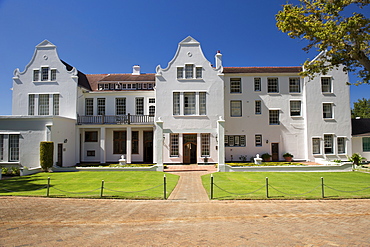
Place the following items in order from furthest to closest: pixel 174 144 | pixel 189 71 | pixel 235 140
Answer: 1. pixel 235 140
2. pixel 189 71
3. pixel 174 144

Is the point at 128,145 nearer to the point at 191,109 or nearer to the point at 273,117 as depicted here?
the point at 191,109

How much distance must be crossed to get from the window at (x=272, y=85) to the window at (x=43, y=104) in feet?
79.4

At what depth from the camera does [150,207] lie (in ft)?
34.5

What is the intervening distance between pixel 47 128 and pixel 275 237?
69.1ft

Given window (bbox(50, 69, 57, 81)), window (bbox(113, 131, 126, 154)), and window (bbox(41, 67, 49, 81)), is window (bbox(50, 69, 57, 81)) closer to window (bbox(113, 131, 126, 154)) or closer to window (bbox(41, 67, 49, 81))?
window (bbox(41, 67, 49, 81))

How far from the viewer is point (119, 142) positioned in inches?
1101

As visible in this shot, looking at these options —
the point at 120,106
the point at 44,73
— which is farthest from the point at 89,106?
the point at 44,73

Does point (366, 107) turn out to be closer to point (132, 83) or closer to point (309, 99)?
point (309, 99)

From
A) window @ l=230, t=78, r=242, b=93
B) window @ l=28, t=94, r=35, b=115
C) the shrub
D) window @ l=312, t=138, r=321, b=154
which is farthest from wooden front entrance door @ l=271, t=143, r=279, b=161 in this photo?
window @ l=28, t=94, r=35, b=115

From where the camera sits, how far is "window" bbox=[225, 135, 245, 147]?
92.0 feet

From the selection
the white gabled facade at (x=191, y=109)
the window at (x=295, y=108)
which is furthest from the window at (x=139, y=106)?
the window at (x=295, y=108)

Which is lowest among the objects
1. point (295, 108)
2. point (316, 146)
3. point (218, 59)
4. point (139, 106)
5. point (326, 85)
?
point (316, 146)

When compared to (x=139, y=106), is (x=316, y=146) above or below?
below

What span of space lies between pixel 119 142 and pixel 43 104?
29.3 feet
